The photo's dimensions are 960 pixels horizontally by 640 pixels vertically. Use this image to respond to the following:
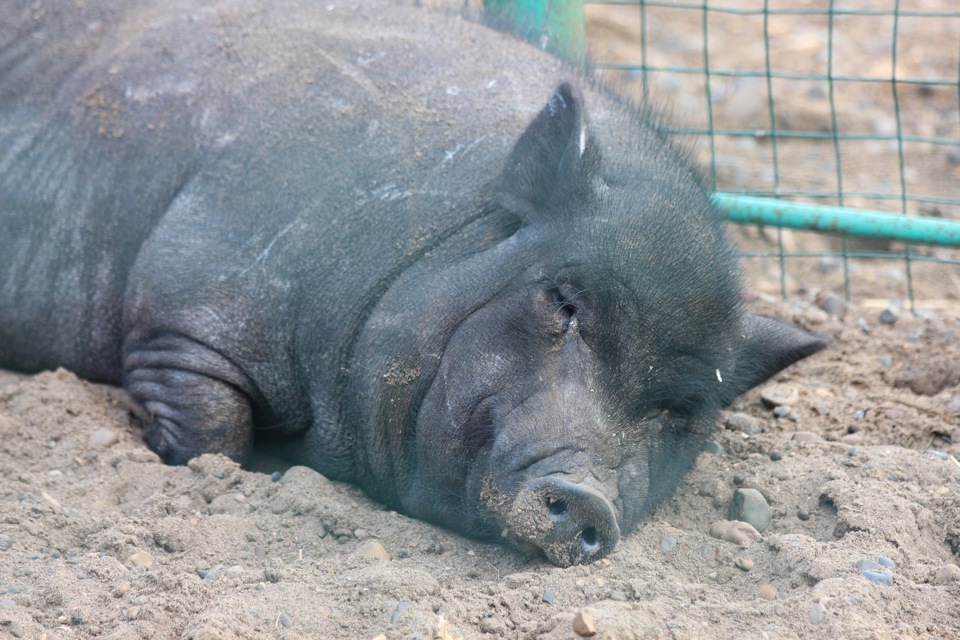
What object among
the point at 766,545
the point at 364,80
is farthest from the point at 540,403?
the point at 364,80

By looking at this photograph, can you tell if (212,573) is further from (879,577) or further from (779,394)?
(779,394)

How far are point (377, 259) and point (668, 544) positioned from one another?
56.1 inches

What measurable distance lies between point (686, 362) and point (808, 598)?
85cm

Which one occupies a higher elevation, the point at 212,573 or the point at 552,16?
the point at 552,16

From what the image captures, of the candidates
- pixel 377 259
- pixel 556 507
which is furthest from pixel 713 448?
pixel 377 259

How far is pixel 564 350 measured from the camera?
11.5ft

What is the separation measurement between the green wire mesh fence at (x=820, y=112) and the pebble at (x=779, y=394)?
108 cm

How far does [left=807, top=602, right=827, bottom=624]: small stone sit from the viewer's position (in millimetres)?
3029

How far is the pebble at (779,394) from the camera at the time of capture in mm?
4793

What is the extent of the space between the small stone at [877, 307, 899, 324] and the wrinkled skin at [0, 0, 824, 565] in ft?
5.81

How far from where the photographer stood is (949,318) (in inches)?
229

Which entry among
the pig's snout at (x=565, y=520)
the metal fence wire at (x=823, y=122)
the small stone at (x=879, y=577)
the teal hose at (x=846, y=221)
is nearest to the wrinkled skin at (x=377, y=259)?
the pig's snout at (x=565, y=520)

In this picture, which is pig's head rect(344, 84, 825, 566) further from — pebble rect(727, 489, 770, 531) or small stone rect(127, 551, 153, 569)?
small stone rect(127, 551, 153, 569)

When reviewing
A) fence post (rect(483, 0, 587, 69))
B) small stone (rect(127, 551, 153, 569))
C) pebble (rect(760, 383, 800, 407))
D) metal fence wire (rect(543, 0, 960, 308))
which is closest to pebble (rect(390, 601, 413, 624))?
small stone (rect(127, 551, 153, 569))
